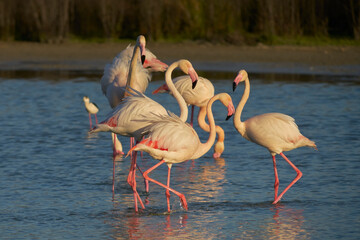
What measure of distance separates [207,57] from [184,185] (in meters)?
11.5

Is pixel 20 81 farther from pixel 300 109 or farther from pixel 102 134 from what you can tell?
pixel 300 109

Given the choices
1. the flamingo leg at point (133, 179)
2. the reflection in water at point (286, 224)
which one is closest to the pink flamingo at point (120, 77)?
the flamingo leg at point (133, 179)

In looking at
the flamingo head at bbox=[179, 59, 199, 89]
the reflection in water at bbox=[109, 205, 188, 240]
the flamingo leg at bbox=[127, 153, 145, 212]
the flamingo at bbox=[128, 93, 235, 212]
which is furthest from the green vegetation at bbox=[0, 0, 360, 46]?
the reflection in water at bbox=[109, 205, 188, 240]

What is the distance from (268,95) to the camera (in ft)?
47.1

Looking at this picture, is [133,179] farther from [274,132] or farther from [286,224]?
[286,224]

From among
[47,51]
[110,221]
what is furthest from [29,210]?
Result: [47,51]

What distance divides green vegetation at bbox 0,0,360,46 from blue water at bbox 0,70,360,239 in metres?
8.81

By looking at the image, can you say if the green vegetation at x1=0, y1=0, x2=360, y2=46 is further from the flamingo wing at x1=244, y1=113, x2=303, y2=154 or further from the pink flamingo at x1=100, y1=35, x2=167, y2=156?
the flamingo wing at x1=244, y1=113, x2=303, y2=154

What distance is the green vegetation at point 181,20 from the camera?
2159 cm

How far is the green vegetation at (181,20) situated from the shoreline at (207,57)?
0.75 metres

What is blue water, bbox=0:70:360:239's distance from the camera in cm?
630

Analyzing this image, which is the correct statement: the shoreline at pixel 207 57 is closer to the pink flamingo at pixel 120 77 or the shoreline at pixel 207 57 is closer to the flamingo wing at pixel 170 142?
the pink flamingo at pixel 120 77

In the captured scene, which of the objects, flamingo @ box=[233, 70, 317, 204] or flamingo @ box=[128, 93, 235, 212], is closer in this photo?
flamingo @ box=[128, 93, 235, 212]

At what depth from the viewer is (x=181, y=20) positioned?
22.4 m
